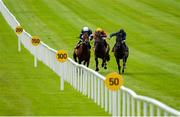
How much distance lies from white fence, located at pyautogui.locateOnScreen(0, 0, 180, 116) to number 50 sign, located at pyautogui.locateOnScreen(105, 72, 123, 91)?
0.45 ft

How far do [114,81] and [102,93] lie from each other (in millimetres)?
2067

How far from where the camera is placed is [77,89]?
1980cm

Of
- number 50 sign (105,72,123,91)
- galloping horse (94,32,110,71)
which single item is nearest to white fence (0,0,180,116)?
number 50 sign (105,72,123,91)

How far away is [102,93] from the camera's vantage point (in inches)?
640

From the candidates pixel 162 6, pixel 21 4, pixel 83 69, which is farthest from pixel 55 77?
pixel 21 4

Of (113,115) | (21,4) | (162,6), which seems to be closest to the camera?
(113,115)

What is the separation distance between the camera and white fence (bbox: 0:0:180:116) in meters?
12.3

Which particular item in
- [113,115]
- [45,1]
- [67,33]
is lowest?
[113,115]

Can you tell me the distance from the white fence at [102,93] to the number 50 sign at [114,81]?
138mm

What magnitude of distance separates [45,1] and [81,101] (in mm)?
41396

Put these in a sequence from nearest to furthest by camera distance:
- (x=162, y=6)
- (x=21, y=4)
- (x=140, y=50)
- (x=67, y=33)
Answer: (x=140, y=50), (x=67, y=33), (x=162, y=6), (x=21, y=4)

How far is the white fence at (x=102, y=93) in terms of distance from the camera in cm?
1227

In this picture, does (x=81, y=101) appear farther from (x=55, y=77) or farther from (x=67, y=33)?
(x=67, y=33)

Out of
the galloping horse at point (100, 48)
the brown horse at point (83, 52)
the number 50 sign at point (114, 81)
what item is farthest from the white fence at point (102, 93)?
the galloping horse at point (100, 48)
